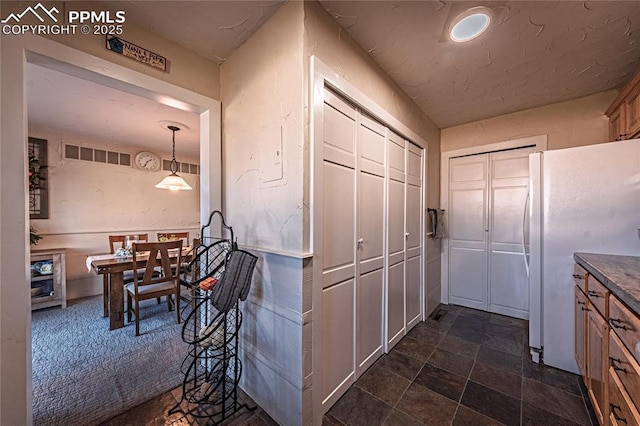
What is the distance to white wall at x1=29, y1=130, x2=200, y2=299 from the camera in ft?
10.7

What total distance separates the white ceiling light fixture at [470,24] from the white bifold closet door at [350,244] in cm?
72

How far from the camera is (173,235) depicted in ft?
13.6

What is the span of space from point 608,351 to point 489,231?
196 cm

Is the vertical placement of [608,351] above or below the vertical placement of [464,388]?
above

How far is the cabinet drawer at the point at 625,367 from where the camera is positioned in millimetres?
850

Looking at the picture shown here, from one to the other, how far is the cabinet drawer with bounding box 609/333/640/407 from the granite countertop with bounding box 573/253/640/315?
200mm

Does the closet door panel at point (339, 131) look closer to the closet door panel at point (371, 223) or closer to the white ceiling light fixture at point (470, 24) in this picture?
the closet door panel at point (371, 223)

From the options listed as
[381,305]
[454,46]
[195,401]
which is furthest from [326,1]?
[195,401]

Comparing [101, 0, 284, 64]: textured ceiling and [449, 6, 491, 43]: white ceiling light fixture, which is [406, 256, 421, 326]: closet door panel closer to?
[449, 6, 491, 43]: white ceiling light fixture

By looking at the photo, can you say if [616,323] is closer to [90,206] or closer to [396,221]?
[396,221]

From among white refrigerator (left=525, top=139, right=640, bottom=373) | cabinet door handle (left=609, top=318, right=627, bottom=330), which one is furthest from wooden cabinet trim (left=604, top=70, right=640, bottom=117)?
cabinet door handle (left=609, top=318, right=627, bottom=330)

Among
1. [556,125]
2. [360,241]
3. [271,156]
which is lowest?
[360,241]

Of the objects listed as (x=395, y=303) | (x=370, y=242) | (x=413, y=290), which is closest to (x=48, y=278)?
(x=370, y=242)

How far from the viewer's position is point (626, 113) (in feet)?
6.23
